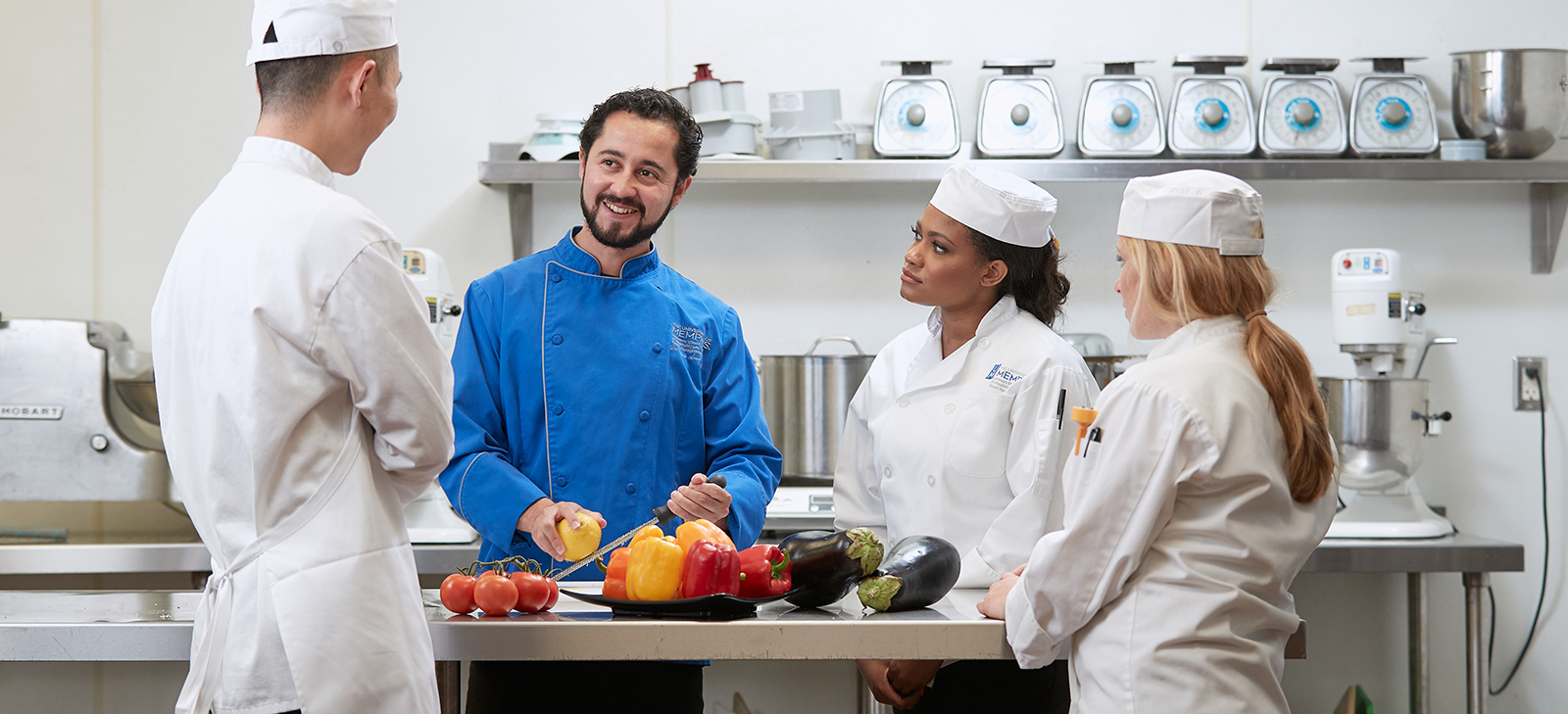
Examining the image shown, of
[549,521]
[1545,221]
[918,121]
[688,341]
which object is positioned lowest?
[549,521]

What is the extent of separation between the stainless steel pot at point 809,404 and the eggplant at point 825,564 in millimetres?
1545

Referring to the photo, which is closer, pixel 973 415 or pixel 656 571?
pixel 656 571

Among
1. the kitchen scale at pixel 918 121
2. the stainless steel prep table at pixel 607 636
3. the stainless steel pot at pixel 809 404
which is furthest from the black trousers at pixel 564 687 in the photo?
the kitchen scale at pixel 918 121

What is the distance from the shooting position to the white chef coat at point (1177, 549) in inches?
50.1

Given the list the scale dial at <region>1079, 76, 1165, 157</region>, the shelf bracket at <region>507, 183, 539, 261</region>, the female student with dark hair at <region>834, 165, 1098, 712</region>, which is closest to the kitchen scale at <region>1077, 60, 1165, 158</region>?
the scale dial at <region>1079, 76, 1165, 157</region>

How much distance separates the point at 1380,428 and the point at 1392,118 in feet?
2.96

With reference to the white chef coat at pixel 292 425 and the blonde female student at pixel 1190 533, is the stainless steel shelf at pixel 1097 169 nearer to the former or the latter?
the blonde female student at pixel 1190 533

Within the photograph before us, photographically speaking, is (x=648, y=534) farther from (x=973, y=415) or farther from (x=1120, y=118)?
(x=1120, y=118)

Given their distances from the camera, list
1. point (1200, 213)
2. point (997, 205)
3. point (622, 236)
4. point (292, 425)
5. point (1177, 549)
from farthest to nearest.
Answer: point (997, 205), point (622, 236), point (1200, 213), point (1177, 549), point (292, 425)

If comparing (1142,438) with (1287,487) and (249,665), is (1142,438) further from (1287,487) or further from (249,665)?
Answer: (249,665)

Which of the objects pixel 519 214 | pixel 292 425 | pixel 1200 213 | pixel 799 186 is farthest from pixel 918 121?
pixel 292 425

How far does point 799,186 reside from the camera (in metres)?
3.39

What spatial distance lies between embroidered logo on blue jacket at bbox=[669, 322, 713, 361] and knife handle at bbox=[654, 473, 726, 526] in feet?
0.68

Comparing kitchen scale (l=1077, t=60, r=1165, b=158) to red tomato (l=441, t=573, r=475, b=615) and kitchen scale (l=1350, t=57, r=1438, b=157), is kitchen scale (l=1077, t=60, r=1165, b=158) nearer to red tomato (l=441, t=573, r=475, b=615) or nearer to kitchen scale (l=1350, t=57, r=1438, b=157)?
kitchen scale (l=1350, t=57, r=1438, b=157)
